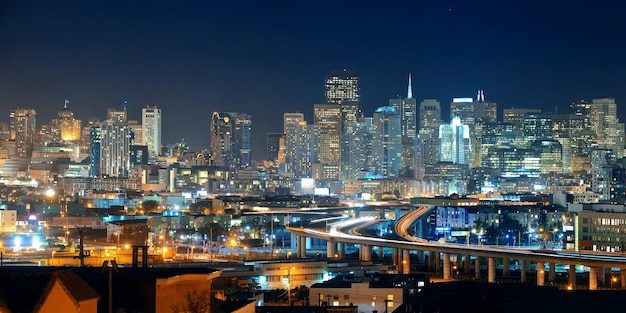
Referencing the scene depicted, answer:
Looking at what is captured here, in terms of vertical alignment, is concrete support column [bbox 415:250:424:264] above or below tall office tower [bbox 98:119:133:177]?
below

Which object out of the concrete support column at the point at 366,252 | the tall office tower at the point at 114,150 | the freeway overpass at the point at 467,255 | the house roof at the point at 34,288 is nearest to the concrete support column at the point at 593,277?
the freeway overpass at the point at 467,255

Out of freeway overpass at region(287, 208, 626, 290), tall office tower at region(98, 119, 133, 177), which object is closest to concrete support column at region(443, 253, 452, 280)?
freeway overpass at region(287, 208, 626, 290)

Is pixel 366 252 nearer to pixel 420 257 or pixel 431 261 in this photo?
pixel 420 257

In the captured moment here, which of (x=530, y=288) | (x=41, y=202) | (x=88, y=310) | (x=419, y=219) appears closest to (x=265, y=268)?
(x=530, y=288)

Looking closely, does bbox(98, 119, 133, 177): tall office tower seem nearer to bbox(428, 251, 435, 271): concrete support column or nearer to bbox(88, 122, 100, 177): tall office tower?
bbox(88, 122, 100, 177): tall office tower

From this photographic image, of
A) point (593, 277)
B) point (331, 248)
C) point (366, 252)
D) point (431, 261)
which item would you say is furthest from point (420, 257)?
point (593, 277)

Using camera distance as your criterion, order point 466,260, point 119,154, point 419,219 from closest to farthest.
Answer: point 466,260 < point 419,219 < point 119,154

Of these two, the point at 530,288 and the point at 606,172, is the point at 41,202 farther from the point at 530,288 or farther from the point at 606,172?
the point at 530,288

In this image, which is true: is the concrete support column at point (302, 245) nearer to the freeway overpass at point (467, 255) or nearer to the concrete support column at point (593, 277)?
the freeway overpass at point (467, 255)
